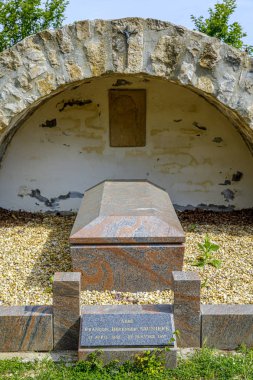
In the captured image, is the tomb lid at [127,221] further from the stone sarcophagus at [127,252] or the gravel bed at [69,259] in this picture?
the gravel bed at [69,259]

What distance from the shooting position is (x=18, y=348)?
330 centimetres

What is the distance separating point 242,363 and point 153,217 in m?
1.38

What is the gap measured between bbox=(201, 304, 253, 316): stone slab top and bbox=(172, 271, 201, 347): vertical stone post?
0.09 meters

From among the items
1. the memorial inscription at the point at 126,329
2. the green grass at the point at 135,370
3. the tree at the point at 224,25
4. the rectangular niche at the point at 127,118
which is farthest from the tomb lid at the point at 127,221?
the tree at the point at 224,25

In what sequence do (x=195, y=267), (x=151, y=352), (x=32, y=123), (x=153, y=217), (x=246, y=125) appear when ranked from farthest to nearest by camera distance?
(x=32, y=123)
(x=246, y=125)
(x=195, y=267)
(x=153, y=217)
(x=151, y=352)

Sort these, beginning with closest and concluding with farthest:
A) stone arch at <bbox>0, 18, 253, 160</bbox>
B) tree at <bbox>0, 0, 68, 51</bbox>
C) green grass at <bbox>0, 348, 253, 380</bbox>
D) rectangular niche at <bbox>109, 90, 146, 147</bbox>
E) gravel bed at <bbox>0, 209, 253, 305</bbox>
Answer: green grass at <bbox>0, 348, 253, 380</bbox> → gravel bed at <bbox>0, 209, 253, 305</bbox> → stone arch at <bbox>0, 18, 253, 160</bbox> → rectangular niche at <bbox>109, 90, 146, 147</bbox> → tree at <bbox>0, 0, 68, 51</bbox>

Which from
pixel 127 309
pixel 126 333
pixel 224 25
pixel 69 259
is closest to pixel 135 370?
pixel 126 333

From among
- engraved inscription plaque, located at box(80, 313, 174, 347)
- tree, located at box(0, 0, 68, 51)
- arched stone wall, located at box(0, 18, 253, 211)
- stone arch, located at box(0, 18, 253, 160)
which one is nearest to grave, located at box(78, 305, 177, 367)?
engraved inscription plaque, located at box(80, 313, 174, 347)

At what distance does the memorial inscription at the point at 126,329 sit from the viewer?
3.04m

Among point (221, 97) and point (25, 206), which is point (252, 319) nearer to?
point (221, 97)

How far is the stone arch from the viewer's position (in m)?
4.67

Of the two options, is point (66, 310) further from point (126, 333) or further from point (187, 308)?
point (187, 308)

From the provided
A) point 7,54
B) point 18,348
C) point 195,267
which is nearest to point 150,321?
point 18,348

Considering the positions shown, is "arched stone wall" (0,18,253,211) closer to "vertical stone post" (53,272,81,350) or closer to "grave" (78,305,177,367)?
"vertical stone post" (53,272,81,350)
